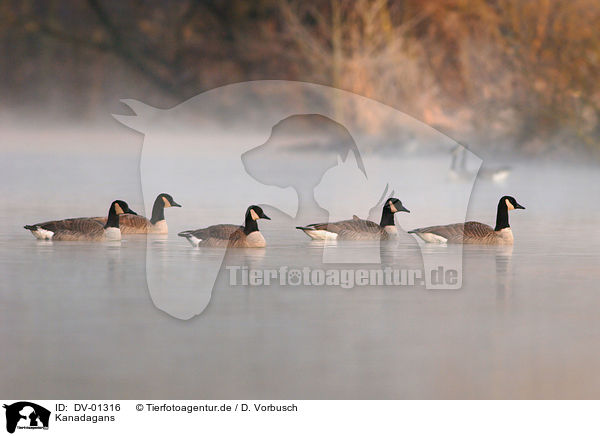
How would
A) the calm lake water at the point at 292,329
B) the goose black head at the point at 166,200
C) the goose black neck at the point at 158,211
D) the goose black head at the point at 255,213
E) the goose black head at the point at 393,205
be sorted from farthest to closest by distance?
1. the goose black head at the point at 166,200
2. the goose black neck at the point at 158,211
3. the goose black head at the point at 393,205
4. the goose black head at the point at 255,213
5. the calm lake water at the point at 292,329

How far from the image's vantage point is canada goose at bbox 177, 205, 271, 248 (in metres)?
6.91

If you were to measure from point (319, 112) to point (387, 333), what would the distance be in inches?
403

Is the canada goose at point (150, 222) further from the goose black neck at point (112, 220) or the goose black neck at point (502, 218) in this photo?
the goose black neck at point (502, 218)

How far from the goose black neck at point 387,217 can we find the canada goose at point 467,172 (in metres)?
3.08

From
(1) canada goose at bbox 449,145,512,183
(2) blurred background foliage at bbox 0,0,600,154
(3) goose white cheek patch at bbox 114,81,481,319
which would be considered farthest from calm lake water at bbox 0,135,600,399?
(2) blurred background foliage at bbox 0,0,600,154

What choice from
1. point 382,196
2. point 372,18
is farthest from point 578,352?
point 372,18

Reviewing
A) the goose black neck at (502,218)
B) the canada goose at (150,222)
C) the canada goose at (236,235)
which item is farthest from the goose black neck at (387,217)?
the canada goose at (150,222)

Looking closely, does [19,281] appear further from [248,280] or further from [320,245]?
[320,245]

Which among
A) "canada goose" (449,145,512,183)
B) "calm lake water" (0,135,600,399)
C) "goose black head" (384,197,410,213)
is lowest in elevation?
"calm lake water" (0,135,600,399)

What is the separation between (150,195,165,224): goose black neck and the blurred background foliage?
20.0 feet

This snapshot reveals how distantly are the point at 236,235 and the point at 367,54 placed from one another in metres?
7.06

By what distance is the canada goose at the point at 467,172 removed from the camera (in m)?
10.5

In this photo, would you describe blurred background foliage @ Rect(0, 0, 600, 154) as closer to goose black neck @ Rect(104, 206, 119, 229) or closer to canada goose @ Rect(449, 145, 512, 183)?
canada goose @ Rect(449, 145, 512, 183)

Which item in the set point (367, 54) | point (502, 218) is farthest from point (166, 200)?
point (367, 54)
